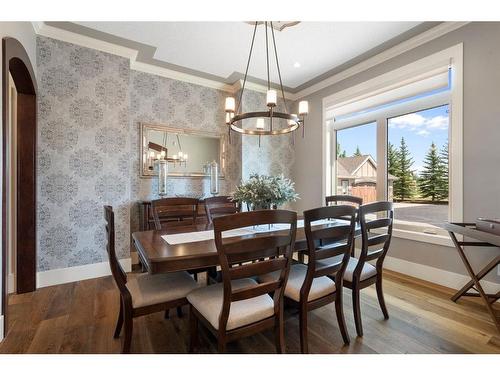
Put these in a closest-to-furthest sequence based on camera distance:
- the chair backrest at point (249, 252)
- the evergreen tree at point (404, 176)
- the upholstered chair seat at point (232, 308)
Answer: the chair backrest at point (249, 252) → the upholstered chair seat at point (232, 308) → the evergreen tree at point (404, 176)

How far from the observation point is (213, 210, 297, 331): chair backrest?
1087 millimetres

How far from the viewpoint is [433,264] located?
8.38ft

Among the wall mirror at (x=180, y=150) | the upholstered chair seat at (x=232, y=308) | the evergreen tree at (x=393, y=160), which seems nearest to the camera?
the upholstered chair seat at (x=232, y=308)

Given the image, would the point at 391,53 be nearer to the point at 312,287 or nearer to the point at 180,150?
the point at 312,287

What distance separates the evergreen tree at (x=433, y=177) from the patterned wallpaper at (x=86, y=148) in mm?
3559

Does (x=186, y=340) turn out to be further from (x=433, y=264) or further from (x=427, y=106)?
(x=427, y=106)

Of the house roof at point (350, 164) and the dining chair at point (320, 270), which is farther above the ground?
the house roof at point (350, 164)

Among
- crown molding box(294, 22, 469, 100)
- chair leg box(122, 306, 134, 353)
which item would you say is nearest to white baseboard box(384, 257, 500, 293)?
crown molding box(294, 22, 469, 100)

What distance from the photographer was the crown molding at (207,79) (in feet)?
8.05

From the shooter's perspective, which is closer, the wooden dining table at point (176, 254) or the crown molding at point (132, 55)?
the wooden dining table at point (176, 254)

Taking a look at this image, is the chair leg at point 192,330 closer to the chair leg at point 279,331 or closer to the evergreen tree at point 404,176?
the chair leg at point 279,331

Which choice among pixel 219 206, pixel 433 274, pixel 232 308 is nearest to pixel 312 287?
pixel 232 308

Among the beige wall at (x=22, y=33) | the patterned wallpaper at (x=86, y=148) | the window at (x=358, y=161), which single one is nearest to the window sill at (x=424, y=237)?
the window at (x=358, y=161)

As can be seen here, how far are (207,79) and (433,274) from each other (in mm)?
3935
